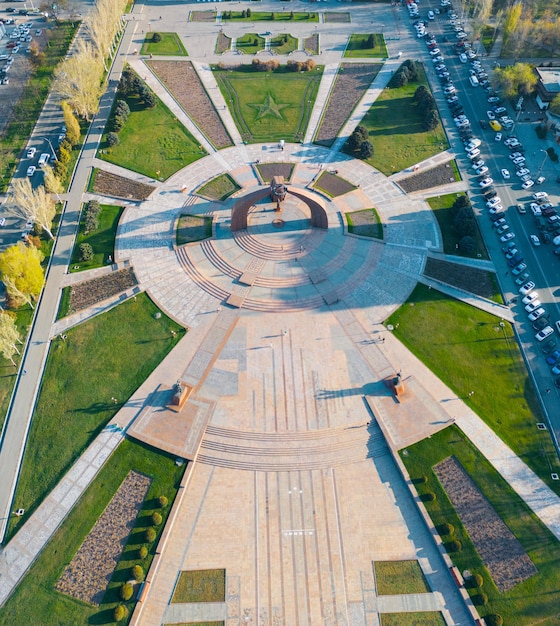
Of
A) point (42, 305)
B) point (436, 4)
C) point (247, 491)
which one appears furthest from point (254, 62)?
point (247, 491)

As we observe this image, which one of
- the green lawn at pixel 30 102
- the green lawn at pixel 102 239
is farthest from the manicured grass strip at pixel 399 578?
the green lawn at pixel 30 102

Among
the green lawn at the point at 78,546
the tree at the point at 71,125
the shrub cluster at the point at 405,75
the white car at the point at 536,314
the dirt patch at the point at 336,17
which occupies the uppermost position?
the dirt patch at the point at 336,17

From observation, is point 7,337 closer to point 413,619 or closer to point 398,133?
point 413,619

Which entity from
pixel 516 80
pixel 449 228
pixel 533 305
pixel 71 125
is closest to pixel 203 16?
pixel 71 125

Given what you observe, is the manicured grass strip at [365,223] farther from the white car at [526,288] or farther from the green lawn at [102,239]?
the green lawn at [102,239]

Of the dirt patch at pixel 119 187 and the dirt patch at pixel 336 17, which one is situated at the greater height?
the dirt patch at pixel 336 17

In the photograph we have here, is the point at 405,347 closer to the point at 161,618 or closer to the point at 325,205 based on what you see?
the point at 325,205
